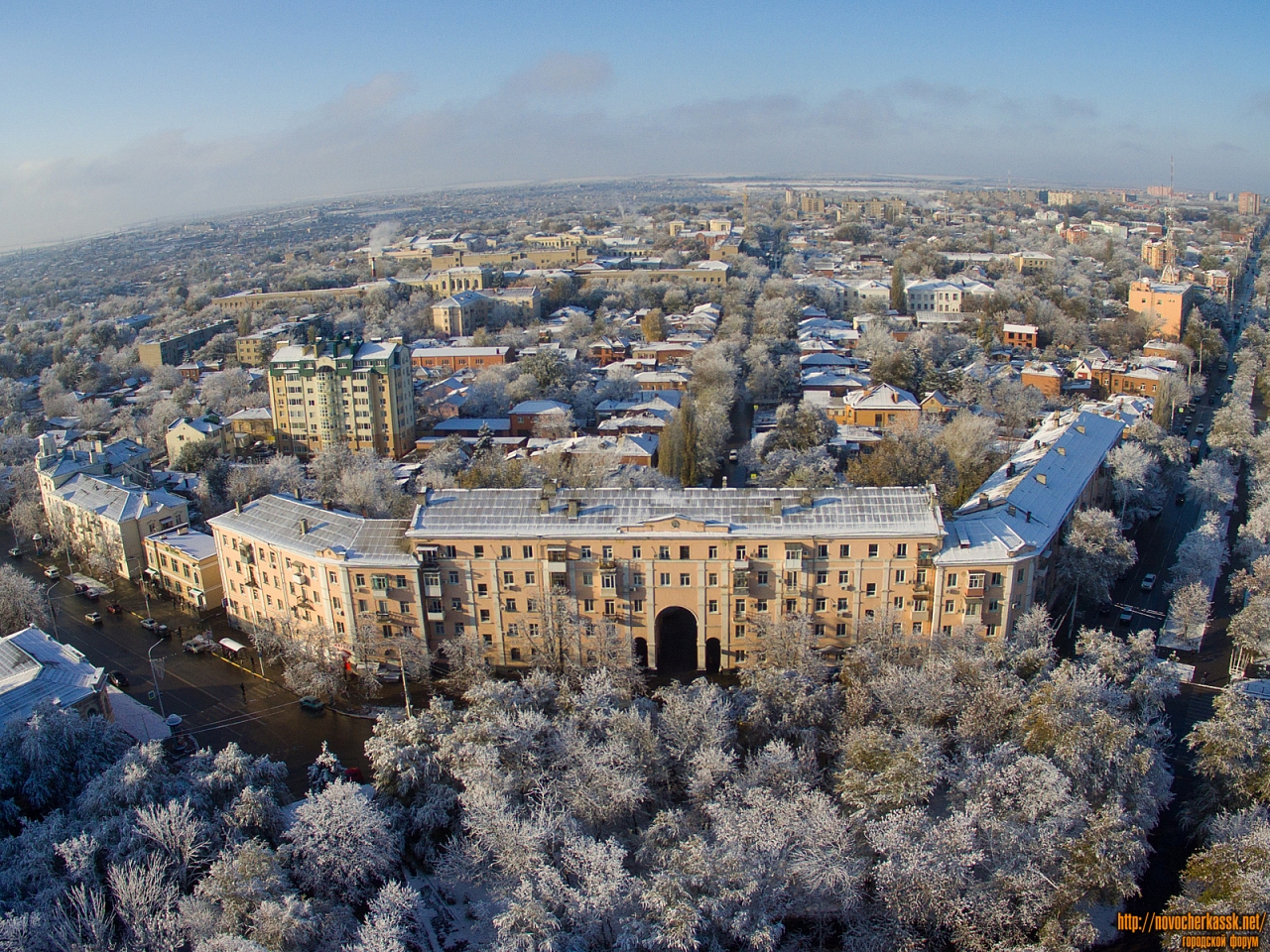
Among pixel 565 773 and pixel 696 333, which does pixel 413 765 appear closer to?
pixel 565 773

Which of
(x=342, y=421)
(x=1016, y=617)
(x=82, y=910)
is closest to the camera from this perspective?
(x=82, y=910)

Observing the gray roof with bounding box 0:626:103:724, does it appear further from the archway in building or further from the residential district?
the archway in building

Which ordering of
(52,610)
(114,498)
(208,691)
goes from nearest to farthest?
(208,691) < (52,610) < (114,498)

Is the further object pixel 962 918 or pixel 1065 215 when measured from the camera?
pixel 1065 215

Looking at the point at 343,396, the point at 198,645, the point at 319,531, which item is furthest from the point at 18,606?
the point at 343,396

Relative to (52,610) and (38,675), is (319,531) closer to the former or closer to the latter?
(38,675)

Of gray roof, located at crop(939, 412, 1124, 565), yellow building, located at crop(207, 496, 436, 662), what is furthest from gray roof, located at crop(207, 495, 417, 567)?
gray roof, located at crop(939, 412, 1124, 565)

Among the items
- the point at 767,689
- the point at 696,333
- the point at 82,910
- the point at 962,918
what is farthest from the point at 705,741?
the point at 696,333
